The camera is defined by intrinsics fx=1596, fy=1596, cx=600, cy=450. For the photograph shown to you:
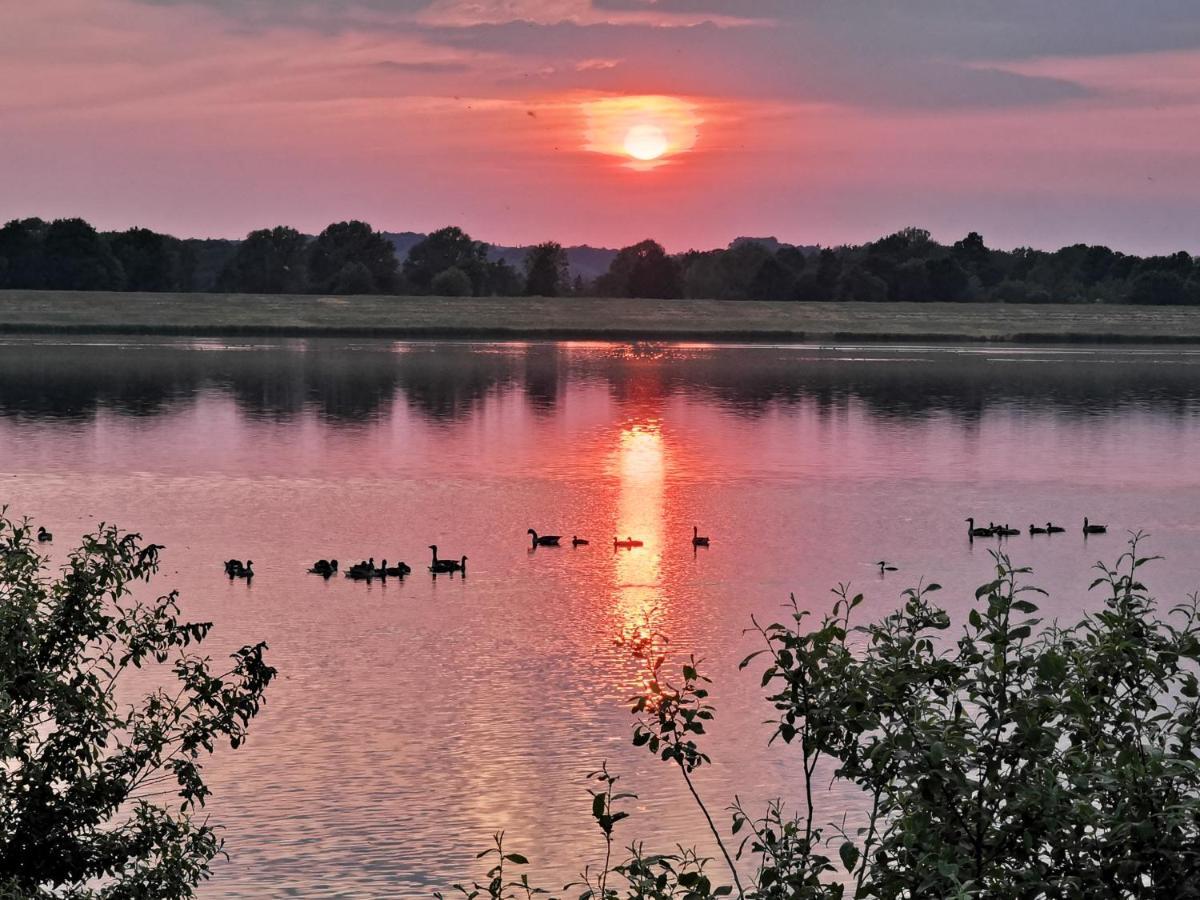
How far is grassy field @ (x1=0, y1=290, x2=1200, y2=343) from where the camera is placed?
16862 centimetres

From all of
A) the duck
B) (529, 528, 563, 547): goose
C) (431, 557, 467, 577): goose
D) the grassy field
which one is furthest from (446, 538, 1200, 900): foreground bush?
the grassy field

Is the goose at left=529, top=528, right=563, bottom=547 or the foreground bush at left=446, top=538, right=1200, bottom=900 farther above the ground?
the foreground bush at left=446, top=538, right=1200, bottom=900

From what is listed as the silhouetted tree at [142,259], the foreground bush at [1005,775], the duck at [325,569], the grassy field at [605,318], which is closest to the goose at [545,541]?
the duck at [325,569]

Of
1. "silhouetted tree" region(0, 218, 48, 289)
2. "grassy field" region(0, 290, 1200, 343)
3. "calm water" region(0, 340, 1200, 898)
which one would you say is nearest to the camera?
"calm water" region(0, 340, 1200, 898)

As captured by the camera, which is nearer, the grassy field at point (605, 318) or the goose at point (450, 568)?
the goose at point (450, 568)

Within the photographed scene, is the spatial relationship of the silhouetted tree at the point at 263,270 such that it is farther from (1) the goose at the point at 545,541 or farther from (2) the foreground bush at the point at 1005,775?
(2) the foreground bush at the point at 1005,775

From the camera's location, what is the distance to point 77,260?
177 m

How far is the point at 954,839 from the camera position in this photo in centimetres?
862

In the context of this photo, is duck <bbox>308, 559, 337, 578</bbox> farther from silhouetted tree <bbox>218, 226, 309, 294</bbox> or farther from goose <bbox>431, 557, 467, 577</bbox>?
silhouetted tree <bbox>218, 226, 309, 294</bbox>

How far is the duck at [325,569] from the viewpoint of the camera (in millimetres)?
32156

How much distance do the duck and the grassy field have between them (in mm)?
137111

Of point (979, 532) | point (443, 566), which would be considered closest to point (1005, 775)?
point (443, 566)

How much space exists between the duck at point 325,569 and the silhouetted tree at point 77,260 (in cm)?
15467

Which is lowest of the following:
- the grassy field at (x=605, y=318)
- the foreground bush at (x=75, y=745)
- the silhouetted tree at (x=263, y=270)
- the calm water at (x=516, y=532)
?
the calm water at (x=516, y=532)
